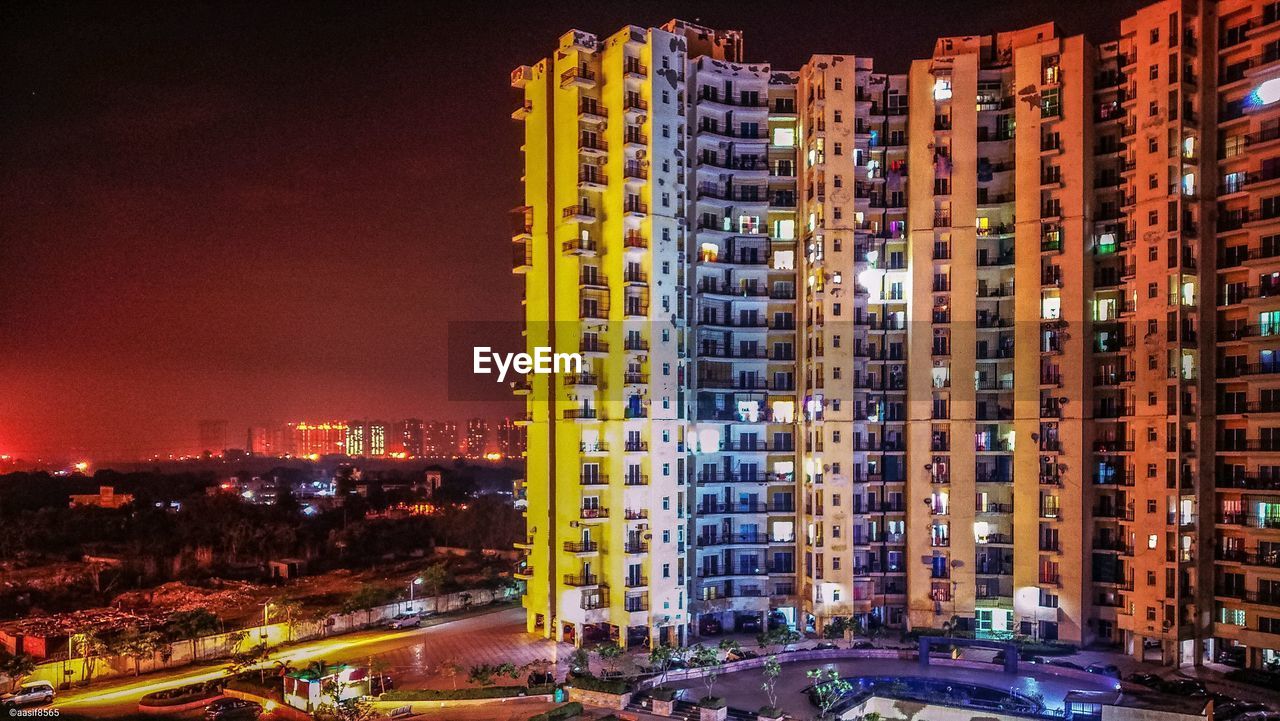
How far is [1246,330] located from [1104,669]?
20125 millimetres

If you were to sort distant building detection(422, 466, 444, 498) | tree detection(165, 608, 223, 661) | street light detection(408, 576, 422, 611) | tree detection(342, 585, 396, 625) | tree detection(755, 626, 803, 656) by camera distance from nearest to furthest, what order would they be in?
tree detection(165, 608, 223, 661)
tree detection(755, 626, 803, 656)
tree detection(342, 585, 396, 625)
street light detection(408, 576, 422, 611)
distant building detection(422, 466, 444, 498)

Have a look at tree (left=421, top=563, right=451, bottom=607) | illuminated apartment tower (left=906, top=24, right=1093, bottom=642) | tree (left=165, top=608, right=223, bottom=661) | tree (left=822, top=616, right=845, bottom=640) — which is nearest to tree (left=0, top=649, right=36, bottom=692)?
tree (left=165, top=608, right=223, bottom=661)

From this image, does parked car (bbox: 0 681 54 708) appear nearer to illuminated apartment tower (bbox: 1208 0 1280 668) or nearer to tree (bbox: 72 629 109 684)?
tree (bbox: 72 629 109 684)

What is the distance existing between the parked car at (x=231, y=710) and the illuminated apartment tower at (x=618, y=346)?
1786 cm

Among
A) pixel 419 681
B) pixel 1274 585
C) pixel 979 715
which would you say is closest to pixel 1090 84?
pixel 1274 585

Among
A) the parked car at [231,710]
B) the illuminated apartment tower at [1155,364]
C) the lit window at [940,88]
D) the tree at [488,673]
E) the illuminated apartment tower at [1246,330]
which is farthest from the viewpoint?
the lit window at [940,88]

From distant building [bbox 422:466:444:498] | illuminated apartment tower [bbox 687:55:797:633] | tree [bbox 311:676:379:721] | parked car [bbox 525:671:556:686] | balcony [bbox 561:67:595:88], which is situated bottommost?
distant building [bbox 422:466:444:498]

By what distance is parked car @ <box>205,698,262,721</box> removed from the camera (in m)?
38.6

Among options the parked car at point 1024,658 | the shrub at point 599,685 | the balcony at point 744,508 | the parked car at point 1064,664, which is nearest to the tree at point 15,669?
the shrub at point 599,685

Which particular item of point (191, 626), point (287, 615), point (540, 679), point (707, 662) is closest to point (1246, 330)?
point (707, 662)

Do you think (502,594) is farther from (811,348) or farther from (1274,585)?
(1274,585)

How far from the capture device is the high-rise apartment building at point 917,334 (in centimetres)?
4894

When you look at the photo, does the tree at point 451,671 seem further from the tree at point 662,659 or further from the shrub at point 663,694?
the tree at point 662,659

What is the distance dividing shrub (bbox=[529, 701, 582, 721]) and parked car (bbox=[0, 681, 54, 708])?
2264 centimetres
